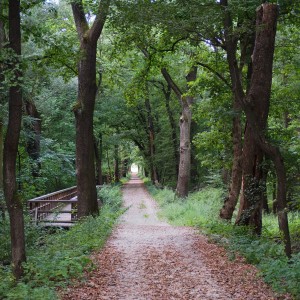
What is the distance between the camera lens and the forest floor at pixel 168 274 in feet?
20.5

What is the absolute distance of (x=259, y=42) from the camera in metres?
9.41

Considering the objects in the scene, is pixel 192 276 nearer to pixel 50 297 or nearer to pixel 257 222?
pixel 50 297

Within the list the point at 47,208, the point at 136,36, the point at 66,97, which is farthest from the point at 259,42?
the point at 66,97

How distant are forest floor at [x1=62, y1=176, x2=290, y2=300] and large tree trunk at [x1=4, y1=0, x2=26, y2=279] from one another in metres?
1.11

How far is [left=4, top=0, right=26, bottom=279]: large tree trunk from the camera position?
6250mm

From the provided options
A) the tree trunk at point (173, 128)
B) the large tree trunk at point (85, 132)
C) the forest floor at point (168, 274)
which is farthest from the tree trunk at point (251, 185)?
the tree trunk at point (173, 128)

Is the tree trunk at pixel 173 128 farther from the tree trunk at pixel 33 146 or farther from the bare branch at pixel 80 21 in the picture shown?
the bare branch at pixel 80 21

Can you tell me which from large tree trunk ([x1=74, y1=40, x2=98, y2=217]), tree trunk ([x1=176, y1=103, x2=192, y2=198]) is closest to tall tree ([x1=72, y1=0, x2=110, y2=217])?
large tree trunk ([x1=74, y1=40, x2=98, y2=217])

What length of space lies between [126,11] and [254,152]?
190 inches

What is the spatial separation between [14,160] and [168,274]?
11.8 feet

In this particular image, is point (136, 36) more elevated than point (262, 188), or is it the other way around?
point (136, 36)

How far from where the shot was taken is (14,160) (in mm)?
6273

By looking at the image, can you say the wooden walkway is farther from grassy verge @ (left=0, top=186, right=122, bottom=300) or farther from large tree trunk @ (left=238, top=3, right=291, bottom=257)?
large tree trunk @ (left=238, top=3, right=291, bottom=257)

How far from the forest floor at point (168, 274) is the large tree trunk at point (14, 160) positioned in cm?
111
